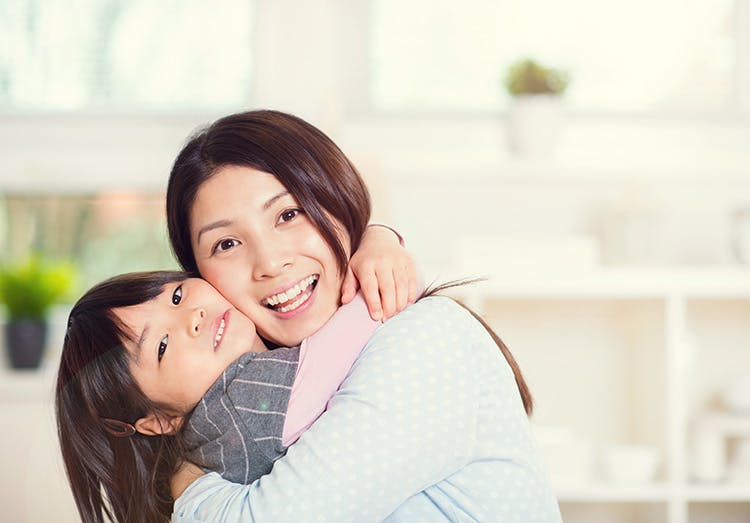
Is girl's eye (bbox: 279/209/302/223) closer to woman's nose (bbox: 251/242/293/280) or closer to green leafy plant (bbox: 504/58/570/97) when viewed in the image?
woman's nose (bbox: 251/242/293/280)

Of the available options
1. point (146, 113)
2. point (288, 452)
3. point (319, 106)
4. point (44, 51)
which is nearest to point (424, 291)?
point (288, 452)

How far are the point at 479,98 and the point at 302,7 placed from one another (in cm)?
59

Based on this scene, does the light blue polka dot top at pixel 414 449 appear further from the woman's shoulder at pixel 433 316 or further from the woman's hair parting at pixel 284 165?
the woman's hair parting at pixel 284 165

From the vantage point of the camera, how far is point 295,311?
4.02 ft

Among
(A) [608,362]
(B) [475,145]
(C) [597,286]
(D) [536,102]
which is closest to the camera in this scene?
(C) [597,286]

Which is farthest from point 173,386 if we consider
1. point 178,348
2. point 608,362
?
point 608,362

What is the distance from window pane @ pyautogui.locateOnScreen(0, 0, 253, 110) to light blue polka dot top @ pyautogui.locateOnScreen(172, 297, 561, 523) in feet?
6.56

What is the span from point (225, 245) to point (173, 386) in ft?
0.62

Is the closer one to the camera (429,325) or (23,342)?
(429,325)

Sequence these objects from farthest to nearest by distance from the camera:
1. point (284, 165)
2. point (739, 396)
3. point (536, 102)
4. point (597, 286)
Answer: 1. point (536, 102)
2. point (739, 396)
3. point (597, 286)
4. point (284, 165)

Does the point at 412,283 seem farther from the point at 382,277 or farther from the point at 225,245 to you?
the point at 225,245

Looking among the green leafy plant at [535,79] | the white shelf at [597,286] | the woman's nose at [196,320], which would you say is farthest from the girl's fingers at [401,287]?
the green leafy plant at [535,79]

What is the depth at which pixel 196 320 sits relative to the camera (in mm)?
1168

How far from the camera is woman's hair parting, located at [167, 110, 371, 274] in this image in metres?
1.21
